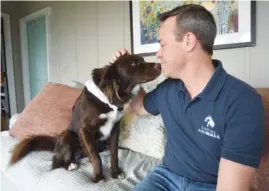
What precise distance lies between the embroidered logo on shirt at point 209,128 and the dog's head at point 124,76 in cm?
46

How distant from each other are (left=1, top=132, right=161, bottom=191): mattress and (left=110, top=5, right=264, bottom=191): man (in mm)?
230

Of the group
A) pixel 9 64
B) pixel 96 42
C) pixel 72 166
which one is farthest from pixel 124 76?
pixel 9 64

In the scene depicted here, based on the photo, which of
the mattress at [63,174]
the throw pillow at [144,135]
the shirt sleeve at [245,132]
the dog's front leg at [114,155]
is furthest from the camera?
the throw pillow at [144,135]

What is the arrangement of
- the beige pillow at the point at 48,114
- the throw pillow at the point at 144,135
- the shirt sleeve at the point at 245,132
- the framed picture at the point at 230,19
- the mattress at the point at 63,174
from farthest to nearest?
the beige pillow at the point at 48,114, the framed picture at the point at 230,19, the throw pillow at the point at 144,135, the mattress at the point at 63,174, the shirt sleeve at the point at 245,132

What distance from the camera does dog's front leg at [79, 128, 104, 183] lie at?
51.4 inches

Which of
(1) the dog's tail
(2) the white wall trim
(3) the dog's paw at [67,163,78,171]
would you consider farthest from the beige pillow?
(2) the white wall trim

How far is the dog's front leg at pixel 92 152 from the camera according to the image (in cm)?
131

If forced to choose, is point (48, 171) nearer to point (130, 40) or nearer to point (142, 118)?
point (142, 118)

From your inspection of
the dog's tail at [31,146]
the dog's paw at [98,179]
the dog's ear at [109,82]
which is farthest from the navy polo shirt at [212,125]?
the dog's tail at [31,146]

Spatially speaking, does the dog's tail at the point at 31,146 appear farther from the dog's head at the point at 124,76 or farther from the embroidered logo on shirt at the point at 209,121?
the embroidered logo on shirt at the point at 209,121

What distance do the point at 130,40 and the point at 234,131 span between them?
1820 mm

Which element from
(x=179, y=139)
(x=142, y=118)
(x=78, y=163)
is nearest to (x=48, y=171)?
(x=78, y=163)

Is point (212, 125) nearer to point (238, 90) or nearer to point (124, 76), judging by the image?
point (238, 90)

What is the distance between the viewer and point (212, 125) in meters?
0.93
